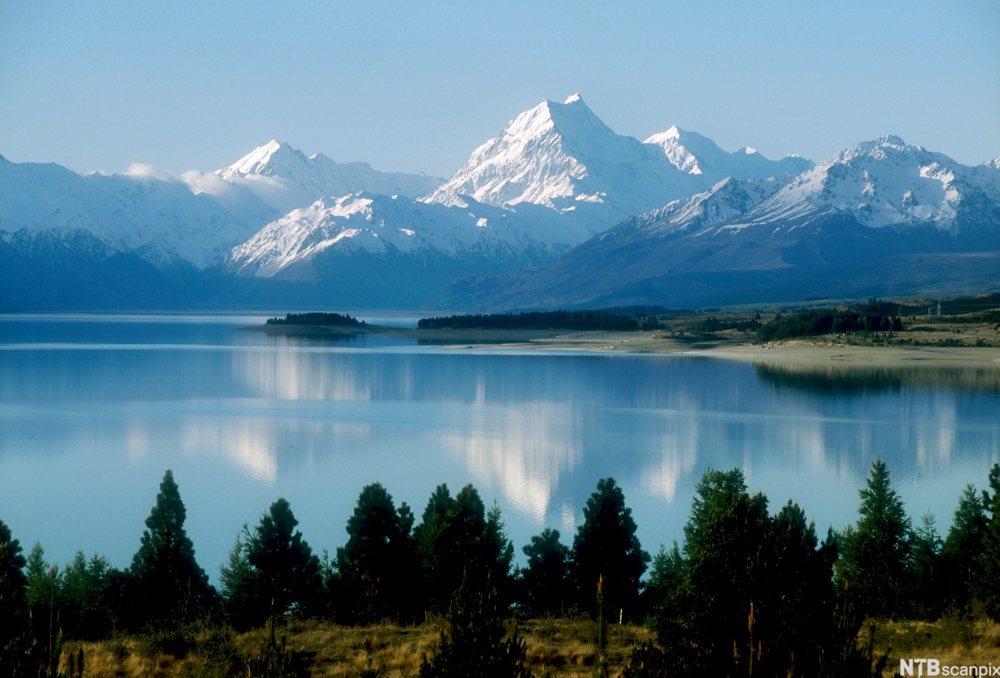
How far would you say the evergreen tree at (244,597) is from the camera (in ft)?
70.7

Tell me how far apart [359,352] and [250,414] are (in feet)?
167

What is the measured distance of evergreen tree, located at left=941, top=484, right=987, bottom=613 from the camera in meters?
21.5

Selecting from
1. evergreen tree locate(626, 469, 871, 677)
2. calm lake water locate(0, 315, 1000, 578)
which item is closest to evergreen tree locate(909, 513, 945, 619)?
evergreen tree locate(626, 469, 871, 677)

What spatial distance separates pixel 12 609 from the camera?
1472cm

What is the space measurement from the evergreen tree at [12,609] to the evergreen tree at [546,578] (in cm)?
891

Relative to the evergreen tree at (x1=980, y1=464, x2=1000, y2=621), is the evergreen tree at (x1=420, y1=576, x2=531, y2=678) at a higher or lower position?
higher

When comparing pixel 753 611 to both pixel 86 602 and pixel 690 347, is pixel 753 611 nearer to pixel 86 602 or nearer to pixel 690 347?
pixel 86 602

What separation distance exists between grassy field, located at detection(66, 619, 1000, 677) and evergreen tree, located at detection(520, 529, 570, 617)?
2813 mm

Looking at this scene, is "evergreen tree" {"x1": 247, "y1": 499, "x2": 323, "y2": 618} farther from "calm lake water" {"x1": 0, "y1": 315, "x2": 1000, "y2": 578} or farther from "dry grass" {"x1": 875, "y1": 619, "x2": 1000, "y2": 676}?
"dry grass" {"x1": 875, "y1": 619, "x2": 1000, "y2": 676}

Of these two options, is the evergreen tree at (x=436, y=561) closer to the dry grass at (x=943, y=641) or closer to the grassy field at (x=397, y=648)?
the grassy field at (x=397, y=648)

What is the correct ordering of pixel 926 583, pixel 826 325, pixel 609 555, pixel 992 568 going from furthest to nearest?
pixel 826 325 → pixel 609 555 → pixel 926 583 → pixel 992 568

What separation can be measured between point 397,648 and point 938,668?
7.54 meters

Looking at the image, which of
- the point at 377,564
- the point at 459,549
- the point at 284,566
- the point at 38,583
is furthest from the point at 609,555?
the point at 38,583

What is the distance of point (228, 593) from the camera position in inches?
902
